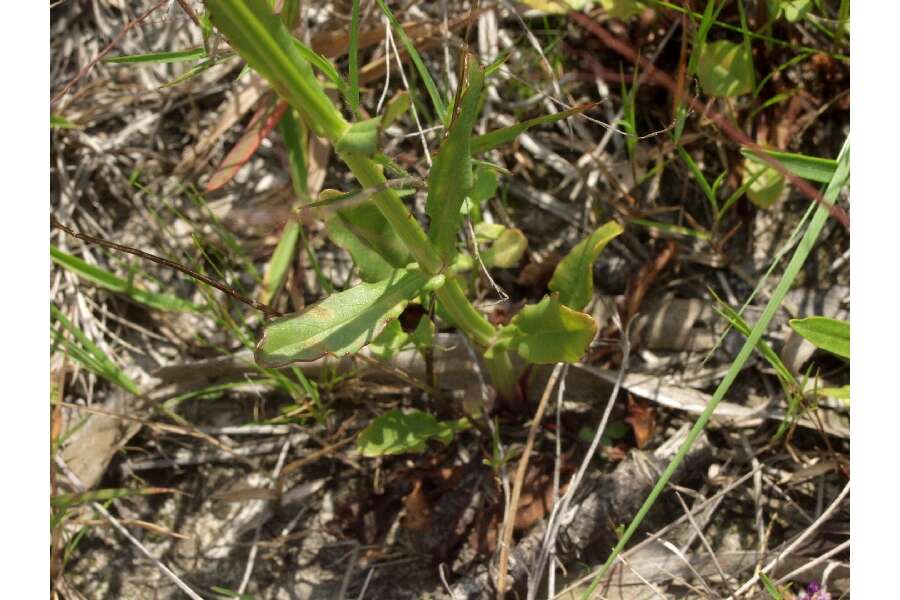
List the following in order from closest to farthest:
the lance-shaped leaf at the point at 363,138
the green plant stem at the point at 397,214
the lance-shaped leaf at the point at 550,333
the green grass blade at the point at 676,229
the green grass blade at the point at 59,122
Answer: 1. the lance-shaped leaf at the point at 363,138
2. the green plant stem at the point at 397,214
3. the lance-shaped leaf at the point at 550,333
4. the green grass blade at the point at 676,229
5. the green grass blade at the point at 59,122

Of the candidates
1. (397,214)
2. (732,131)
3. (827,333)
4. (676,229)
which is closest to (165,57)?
(397,214)

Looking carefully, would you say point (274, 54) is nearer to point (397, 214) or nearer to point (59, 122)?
point (397, 214)

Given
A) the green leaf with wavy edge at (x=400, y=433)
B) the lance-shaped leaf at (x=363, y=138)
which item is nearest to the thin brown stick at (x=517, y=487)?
the green leaf with wavy edge at (x=400, y=433)

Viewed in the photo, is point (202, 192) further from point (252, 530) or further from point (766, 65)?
point (766, 65)

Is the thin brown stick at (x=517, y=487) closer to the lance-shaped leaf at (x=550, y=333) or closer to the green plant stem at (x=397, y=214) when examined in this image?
the lance-shaped leaf at (x=550, y=333)

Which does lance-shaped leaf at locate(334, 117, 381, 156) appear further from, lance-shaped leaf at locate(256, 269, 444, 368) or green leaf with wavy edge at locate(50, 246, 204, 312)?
green leaf with wavy edge at locate(50, 246, 204, 312)
